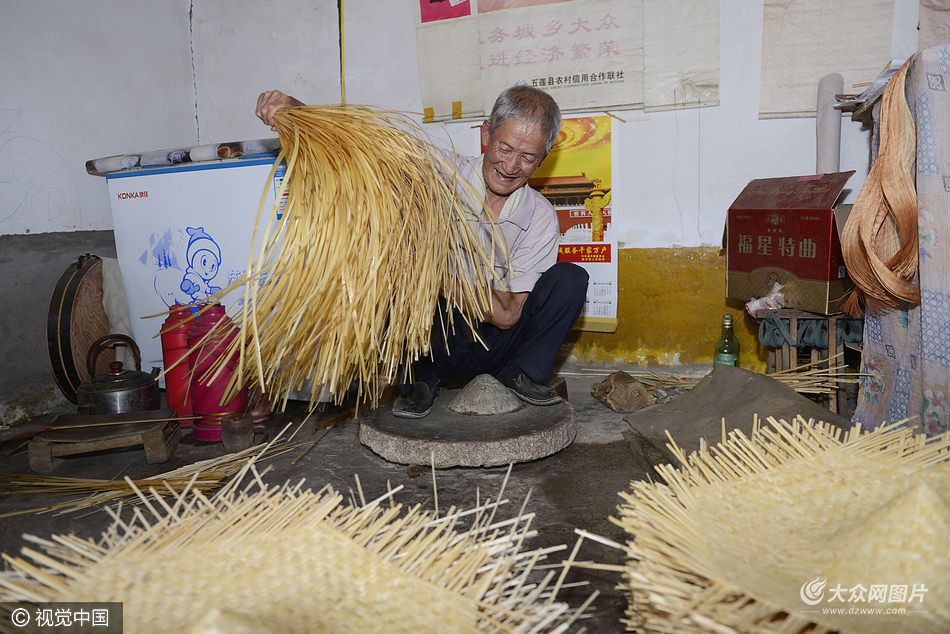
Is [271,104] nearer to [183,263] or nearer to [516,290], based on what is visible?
[516,290]

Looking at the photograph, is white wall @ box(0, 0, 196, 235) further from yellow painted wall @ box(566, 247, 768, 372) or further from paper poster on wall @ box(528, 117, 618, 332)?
yellow painted wall @ box(566, 247, 768, 372)

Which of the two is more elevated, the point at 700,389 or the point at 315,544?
the point at 315,544

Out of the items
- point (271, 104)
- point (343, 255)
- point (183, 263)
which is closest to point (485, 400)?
point (343, 255)

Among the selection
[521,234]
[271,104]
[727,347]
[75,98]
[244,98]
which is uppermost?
[244,98]

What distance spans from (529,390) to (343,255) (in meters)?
1.17

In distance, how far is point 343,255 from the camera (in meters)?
1.22

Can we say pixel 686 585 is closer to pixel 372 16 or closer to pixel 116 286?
pixel 116 286

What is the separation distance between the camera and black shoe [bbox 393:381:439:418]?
208 cm

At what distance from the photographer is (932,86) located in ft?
5.00

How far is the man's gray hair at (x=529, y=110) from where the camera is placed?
6.19 feet

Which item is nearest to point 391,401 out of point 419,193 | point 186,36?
point 419,193

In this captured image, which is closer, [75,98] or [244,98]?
[75,98]

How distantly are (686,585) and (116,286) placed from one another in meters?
2.92

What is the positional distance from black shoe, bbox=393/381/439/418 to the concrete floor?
195 mm
